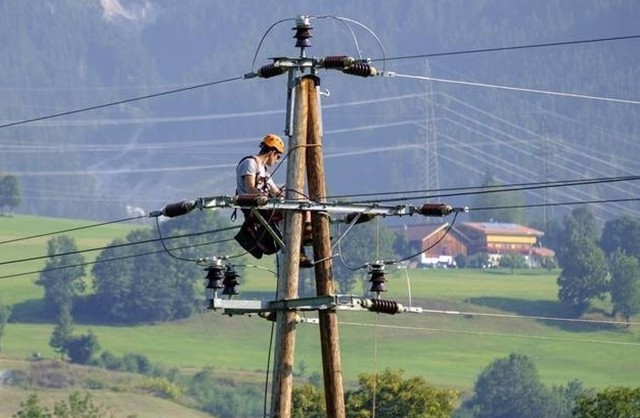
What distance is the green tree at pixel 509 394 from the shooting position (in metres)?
165

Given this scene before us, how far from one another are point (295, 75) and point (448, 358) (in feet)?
503

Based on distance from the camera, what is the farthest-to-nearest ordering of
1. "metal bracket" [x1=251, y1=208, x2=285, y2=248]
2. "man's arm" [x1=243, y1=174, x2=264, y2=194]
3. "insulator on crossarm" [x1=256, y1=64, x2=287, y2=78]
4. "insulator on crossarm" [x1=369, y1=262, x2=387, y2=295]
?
"insulator on crossarm" [x1=256, y1=64, x2=287, y2=78]
"insulator on crossarm" [x1=369, y1=262, x2=387, y2=295]
"man's arm" [x1=243, y1=174, x2=264, y2=194]
"metal bracket" [x1=251, y1=208, x2=285, y2=248]

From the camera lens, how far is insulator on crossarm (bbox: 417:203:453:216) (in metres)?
29.8

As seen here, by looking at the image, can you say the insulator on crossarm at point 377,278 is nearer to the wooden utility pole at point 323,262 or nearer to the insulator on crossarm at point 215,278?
the wooden utility pole at point 323,262

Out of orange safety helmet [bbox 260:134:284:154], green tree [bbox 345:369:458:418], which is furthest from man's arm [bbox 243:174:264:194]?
green tree [bbox 345:369:458:418]

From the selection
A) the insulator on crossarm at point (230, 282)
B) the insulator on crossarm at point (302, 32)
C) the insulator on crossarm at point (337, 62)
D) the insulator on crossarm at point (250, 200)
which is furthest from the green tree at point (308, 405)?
the insulator on crossarm at point (250, 200)

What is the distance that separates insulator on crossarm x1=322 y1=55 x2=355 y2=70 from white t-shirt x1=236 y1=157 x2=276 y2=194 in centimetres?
147

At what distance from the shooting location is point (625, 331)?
190250 millimetres

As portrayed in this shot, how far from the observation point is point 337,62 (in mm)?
30312

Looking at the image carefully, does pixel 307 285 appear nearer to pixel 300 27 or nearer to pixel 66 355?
pixel 66 355

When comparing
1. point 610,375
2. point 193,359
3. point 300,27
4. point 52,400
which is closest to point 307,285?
point 193,359

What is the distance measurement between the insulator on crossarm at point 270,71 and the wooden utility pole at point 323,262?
1.16 ft

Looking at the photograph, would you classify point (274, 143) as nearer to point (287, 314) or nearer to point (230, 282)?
point (230, 282)

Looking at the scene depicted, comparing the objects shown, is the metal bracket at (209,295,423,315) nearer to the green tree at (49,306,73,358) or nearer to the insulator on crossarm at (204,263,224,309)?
the insulator on crossarm at (204,263,224,309)
